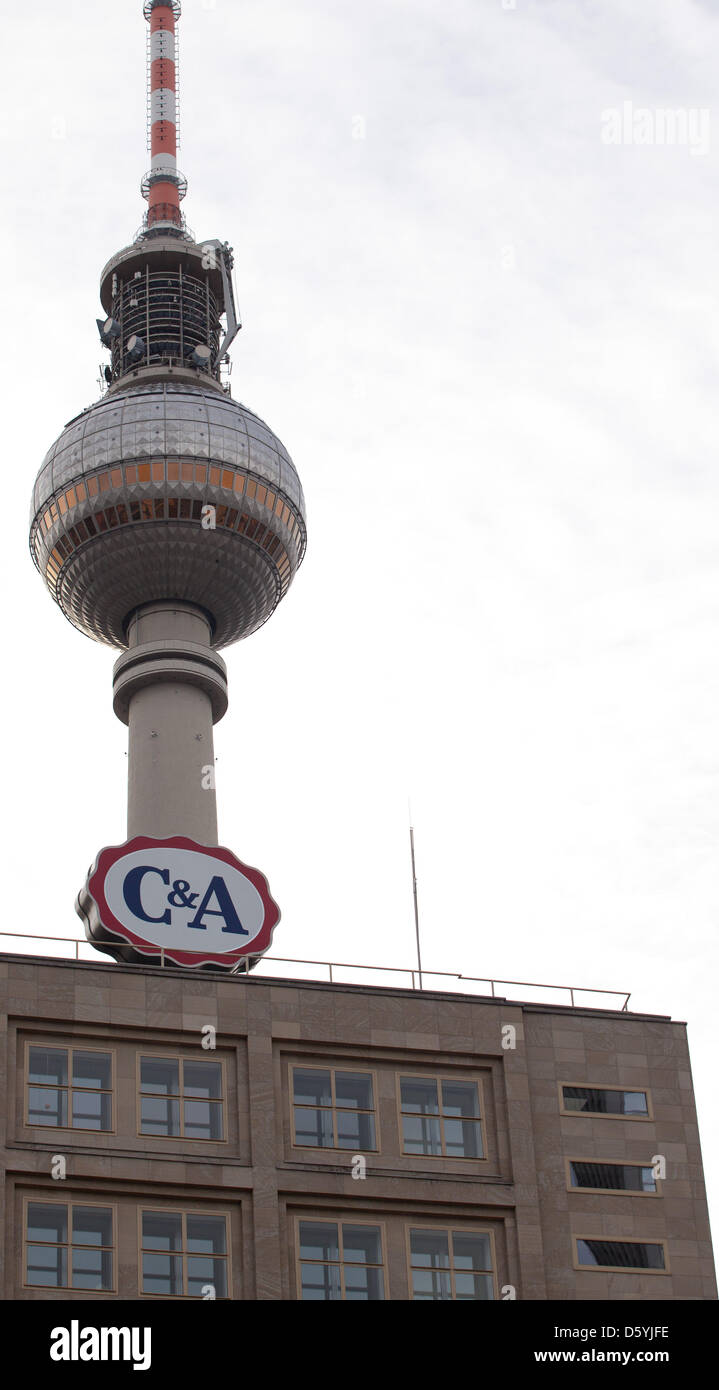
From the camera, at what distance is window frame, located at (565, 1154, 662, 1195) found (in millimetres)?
65500

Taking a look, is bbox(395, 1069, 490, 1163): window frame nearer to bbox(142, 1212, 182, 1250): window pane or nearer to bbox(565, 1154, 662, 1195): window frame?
bbox(565, 1154, 662, 1195): window frame

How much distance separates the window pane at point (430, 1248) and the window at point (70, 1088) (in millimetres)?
9902

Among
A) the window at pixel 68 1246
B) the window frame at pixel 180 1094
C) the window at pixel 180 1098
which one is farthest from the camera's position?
the window at pixel 180 1098

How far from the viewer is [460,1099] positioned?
218 feet

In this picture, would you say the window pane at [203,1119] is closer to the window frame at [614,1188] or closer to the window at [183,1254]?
the window at [183,1254]

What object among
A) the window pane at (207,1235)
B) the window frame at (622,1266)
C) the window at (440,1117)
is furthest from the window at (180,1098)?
the window frame at (622,1266)

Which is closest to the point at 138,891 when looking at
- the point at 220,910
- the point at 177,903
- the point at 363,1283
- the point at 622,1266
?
the point at 177,903

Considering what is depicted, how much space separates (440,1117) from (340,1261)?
5891 millimetres

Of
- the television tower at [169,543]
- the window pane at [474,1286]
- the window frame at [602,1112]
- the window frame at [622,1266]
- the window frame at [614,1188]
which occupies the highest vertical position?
the television tower at [169,543]

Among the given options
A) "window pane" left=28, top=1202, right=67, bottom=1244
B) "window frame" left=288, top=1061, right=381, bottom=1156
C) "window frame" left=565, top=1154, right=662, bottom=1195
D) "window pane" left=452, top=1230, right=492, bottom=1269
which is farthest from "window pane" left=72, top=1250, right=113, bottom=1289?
"window frame" left=565, top=1154, right=662, bottom=1195

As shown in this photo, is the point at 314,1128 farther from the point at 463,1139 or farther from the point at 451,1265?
the point at 451,1265

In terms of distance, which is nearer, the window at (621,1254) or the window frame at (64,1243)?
the window frame at (64,1243)

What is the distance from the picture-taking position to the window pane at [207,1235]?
61.5m

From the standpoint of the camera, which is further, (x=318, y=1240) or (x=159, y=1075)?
(x=159, y=1075)
